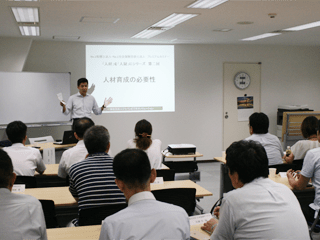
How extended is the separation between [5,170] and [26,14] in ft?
12.3

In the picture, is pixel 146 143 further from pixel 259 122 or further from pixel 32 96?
pixel 32 96

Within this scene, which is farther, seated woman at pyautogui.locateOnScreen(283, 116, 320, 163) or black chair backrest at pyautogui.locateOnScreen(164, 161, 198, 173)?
black chair backrest at pyautogui.locateOnScreen(164, 161, 198, 173)

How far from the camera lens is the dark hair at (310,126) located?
154 inches

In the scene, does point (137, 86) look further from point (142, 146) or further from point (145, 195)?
point (145, 195)

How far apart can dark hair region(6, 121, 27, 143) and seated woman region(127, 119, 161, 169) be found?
118 cm

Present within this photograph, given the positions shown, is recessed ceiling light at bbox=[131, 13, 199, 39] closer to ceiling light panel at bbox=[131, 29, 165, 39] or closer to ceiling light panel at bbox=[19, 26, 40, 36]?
ceiling light panel at bbox=[131, 29, 165, 39]

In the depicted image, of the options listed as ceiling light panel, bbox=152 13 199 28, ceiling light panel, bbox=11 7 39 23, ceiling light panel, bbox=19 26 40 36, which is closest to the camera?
ceiling light panel, bbox=11 7 39 23

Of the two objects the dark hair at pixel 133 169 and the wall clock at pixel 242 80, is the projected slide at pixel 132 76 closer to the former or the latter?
the wall clock at pixel 242 80

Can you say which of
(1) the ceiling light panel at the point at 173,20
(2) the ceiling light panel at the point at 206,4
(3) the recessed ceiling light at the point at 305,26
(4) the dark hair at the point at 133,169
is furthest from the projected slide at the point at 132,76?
(4) the dark hair at the point at 133,169

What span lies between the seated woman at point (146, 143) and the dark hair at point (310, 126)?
5.85ft

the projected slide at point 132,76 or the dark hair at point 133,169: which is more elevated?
the projected slide at point 132,76

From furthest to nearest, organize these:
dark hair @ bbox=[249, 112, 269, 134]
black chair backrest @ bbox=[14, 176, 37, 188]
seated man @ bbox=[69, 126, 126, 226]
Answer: dark hair @ bbox=[249, 112, 269, 134], black chair backrest @ bbox=[14, 176, 37, 188], seated man @ bbox=[69, 126, 126, 226]

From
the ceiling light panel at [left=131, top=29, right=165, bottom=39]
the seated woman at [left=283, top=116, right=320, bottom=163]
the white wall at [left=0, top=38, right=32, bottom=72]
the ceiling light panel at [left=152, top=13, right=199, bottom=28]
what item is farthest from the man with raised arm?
the seated woman at [left=283, top=116, right=320, bottom=163]

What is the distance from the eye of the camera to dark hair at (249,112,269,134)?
407cm
